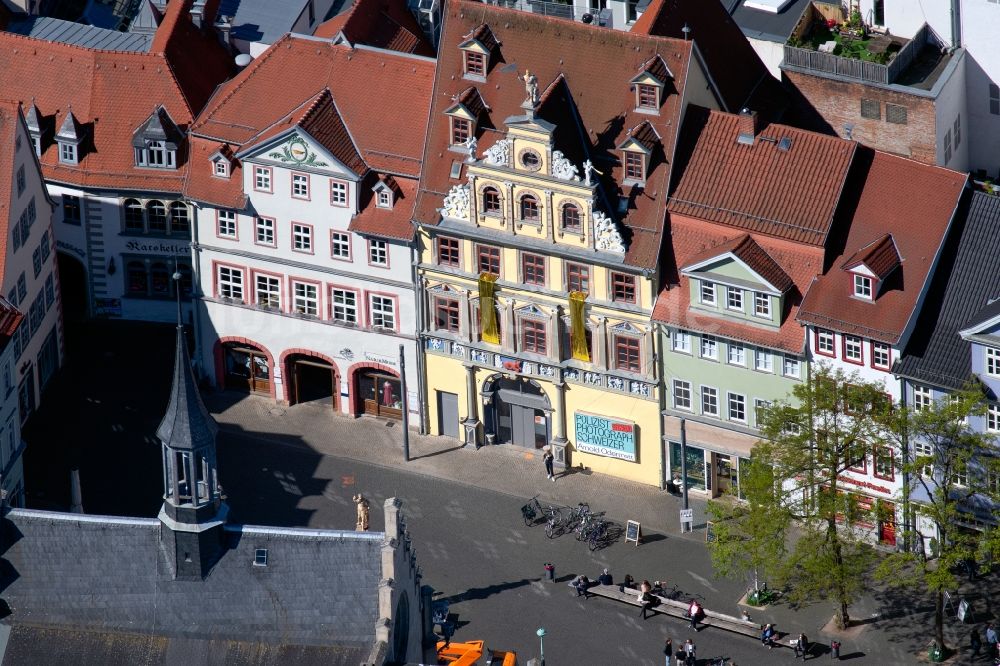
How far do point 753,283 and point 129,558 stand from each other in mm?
38844

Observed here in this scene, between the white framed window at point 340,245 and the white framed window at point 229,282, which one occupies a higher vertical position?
the white framed window at point 340,245

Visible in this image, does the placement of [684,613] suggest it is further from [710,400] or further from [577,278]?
[577,278]

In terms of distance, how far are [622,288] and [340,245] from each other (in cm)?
1668

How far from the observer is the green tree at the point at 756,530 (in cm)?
13612

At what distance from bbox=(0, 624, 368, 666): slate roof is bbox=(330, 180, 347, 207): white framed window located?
4132 cm

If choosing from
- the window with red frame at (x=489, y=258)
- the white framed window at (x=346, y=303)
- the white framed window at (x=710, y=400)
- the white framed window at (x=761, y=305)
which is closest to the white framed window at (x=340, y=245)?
the white framed window at (x=346, y=303)

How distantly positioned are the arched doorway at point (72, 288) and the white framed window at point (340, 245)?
730 inches

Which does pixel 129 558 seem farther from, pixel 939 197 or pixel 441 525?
pixel 939 197

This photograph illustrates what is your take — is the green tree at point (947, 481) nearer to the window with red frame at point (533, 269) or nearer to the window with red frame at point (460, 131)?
the window with red frame at point (533, 269)

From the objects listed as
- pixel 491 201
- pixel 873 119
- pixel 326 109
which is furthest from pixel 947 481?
pixel 326 109

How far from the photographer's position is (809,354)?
142 m

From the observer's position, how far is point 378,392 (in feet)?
517

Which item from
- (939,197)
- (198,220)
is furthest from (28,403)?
(939,197)

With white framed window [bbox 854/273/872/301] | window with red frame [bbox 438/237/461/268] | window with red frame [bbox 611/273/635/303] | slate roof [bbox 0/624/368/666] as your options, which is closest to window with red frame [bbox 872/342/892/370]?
white framed window [bbox 854/273/872/301]
